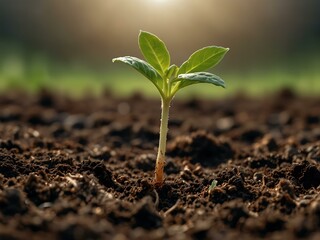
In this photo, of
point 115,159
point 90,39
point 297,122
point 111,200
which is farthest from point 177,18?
point 111,200

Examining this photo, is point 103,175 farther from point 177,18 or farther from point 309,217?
point 177,18

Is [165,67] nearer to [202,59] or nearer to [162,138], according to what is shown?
[202,59]

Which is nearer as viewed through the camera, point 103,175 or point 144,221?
point 144,221

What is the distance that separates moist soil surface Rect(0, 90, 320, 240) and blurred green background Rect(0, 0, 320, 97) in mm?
7307

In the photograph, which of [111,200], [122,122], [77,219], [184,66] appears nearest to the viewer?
[77,219]

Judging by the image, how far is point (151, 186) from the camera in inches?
107

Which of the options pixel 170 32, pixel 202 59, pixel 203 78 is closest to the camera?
pixel 203 78

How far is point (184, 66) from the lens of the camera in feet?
8.91

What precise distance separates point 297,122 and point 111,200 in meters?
3.80

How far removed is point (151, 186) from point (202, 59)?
2.31ft

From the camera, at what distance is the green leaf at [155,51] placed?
2.67 meters

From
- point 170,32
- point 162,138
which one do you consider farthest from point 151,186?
point 170,32

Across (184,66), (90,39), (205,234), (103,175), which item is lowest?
(205,234)

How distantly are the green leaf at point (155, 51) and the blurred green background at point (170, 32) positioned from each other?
9.06m
